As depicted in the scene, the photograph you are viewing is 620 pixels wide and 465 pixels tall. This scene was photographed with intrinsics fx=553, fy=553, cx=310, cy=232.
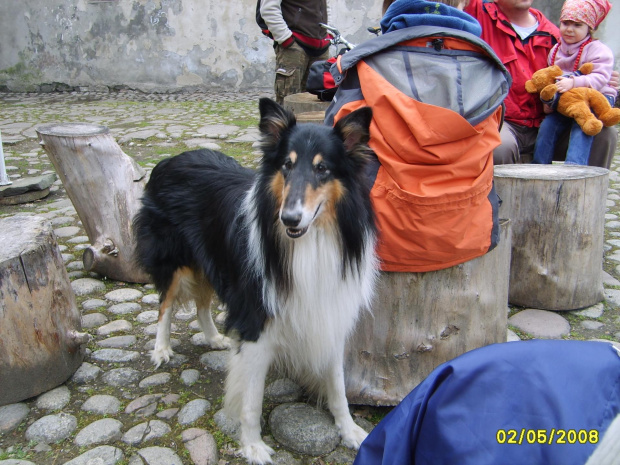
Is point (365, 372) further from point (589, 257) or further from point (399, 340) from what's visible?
point (589, 257)

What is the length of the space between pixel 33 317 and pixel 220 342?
1.04 m

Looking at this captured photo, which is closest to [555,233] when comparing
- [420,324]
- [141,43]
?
[420,324]

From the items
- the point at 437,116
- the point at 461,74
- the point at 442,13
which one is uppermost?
the point at 442,13

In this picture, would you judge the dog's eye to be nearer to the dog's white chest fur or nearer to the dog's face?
the dog's face

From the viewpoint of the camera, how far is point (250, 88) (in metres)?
12.0

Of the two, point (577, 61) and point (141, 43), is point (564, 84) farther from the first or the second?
point (141, 43)

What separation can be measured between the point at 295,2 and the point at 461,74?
3912mm

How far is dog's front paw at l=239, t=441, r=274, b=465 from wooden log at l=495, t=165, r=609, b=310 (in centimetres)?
213

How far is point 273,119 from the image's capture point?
7.46ft

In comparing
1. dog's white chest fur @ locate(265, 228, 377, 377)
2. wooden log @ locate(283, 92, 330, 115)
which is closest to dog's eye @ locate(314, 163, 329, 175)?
dog's white chest fur @ locate(265, 228, 377, 377)

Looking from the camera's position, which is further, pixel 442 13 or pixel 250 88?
pixel 250 88

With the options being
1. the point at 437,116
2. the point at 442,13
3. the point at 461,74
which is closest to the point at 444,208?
the point at 437,116
